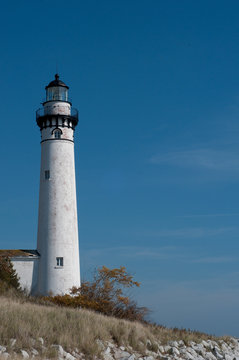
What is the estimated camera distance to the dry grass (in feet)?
44.9

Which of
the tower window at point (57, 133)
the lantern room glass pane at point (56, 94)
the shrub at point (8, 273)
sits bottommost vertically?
the shrub at point (8, 273)

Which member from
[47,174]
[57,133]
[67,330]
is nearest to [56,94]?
[57,133]

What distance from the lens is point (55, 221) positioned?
1289 inches

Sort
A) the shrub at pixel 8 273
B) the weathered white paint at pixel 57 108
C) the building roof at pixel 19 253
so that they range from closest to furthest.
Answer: the shrub at pixel 8 273 → the building roof at pixel 19 253 → the weathered white paint at pixel 57 108

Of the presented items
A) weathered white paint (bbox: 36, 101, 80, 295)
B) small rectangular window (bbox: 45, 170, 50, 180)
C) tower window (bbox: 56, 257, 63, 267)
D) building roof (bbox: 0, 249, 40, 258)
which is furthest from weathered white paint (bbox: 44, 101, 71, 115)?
tower window (bbox: 56, 257, 63, 267)

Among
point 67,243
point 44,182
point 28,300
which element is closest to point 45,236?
point 67,243

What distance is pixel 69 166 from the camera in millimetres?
34000

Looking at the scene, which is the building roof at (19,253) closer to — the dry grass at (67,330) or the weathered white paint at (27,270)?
the weathered white paint at (27,270)

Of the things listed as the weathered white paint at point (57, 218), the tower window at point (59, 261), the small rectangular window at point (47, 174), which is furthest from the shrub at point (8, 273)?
the small rectangular window at point (47, 174)

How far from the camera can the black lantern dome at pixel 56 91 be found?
35750mm

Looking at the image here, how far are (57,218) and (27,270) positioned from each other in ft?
12.6

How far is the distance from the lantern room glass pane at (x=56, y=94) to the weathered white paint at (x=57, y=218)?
235 centimetres

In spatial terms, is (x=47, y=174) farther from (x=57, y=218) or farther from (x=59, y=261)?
(x=59, y=261)

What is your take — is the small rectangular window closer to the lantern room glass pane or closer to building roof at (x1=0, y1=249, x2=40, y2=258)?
building roof at (x1=0, y1=249, x2=40, y2=258)
